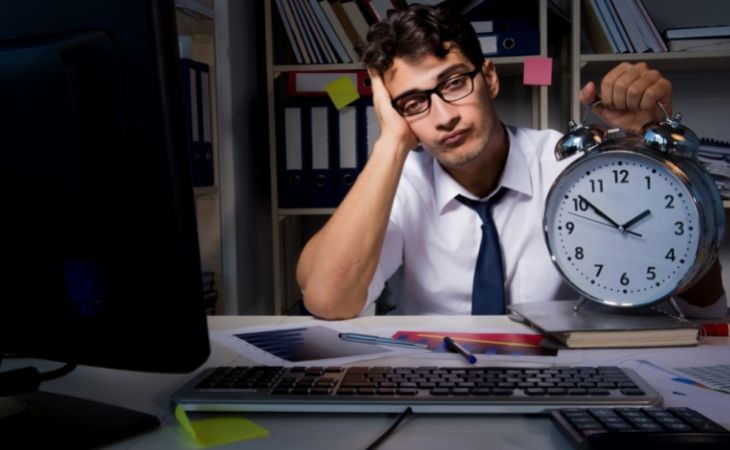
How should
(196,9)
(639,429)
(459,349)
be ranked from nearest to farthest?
(639,429) < (459,349) < (196,9)

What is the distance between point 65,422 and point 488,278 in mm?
949

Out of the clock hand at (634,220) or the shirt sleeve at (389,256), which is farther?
the shirt sleeve at (389,256)

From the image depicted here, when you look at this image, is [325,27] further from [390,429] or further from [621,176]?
[390,429]

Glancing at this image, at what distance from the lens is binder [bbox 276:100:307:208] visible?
2.32m

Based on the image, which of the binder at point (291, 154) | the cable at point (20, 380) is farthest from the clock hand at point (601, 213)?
the binder at point (291, 154)

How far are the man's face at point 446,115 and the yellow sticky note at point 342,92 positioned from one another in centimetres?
66

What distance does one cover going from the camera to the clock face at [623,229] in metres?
1.00

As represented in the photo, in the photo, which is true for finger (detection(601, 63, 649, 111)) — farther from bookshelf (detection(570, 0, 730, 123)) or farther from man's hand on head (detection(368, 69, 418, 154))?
bookshelf (detection(570, 0, 730, 123))

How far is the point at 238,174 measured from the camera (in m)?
2.26

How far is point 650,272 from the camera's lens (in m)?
1.01

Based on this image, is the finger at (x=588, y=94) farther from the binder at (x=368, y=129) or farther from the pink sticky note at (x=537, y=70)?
the binder at (x=368, y=129)

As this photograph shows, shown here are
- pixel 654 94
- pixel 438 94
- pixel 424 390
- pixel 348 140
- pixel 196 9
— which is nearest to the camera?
pixel 424 390

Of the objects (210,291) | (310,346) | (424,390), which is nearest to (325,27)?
(210,291)

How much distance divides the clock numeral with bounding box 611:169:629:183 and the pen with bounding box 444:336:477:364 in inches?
13.6
